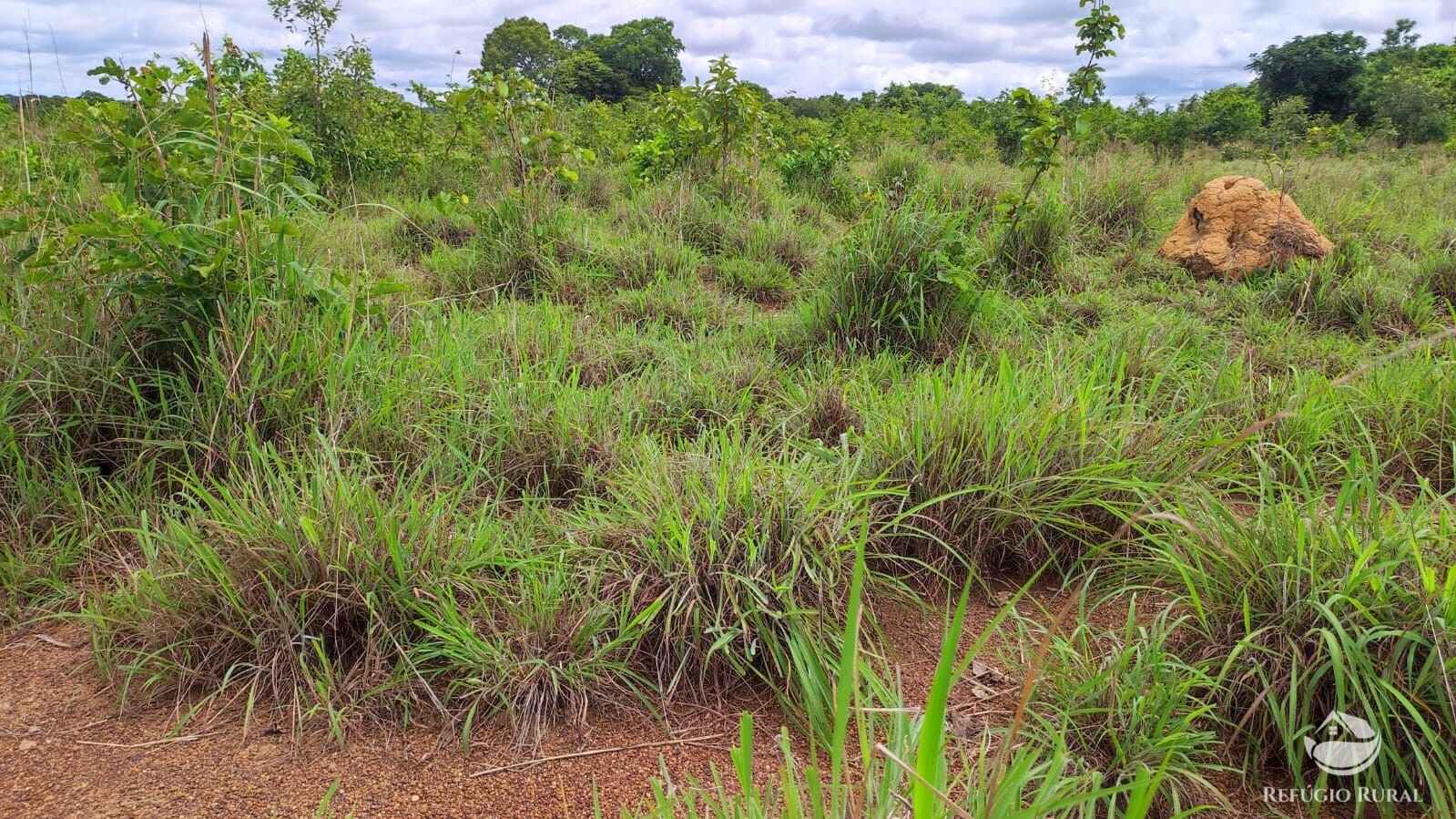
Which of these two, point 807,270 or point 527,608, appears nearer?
point 527,608

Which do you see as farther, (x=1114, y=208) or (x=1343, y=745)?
(x=1114, y=208)

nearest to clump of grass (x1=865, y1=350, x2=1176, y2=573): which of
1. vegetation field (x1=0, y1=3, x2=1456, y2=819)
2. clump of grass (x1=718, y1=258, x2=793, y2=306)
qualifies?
vegetation field (x1=0, y1=3, x2=1456, y2=819)

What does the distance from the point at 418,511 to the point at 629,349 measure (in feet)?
4.76

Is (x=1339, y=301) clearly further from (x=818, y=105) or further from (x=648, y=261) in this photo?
(x=818, y=105)

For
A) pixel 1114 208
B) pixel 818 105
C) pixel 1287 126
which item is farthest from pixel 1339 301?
pixel 818 105

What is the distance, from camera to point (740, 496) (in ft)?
6.45

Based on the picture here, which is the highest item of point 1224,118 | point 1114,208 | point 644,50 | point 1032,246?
point 644,50

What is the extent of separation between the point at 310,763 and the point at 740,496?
102cm

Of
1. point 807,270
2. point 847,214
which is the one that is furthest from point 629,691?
point 847,214

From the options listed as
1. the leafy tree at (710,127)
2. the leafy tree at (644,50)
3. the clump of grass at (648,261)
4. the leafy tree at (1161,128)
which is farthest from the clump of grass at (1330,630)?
the leafy tree at (644,50)

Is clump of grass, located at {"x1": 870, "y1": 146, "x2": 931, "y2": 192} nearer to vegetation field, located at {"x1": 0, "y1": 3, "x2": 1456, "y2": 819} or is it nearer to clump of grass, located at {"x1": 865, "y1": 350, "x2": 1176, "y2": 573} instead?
vegetation field, located at {"x1": 0, "y1": 3, "x2": 1456, "y2": 819}

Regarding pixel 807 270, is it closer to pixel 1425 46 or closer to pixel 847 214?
pixel 847 214

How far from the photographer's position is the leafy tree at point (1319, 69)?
1085 inches

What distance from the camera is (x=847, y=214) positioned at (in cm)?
575
